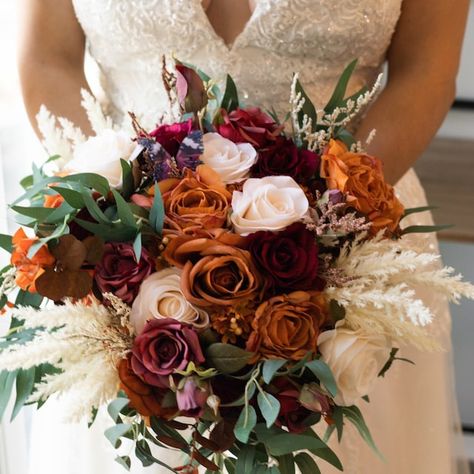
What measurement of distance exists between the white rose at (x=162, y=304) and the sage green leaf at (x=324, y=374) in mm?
100

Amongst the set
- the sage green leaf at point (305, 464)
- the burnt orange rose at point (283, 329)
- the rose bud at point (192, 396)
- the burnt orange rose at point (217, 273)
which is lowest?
the sage green leaf at point (305, 464)

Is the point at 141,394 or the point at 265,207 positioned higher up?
the point at 265,207

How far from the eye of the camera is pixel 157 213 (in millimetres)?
683

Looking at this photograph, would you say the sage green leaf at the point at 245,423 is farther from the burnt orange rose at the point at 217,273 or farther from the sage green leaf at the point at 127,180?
the sage green leaf at the point at 127,180

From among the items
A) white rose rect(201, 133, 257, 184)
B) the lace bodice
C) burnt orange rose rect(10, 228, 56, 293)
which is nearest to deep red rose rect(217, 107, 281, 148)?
white rose rect(201, 133, 257, 184)

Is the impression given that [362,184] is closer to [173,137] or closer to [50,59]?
[173,137]

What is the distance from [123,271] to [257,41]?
0.53 m

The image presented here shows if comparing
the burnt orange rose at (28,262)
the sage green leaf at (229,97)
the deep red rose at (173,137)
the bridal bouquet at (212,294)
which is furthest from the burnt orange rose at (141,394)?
the sage green leaf at (229,97)

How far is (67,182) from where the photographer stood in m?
0.71

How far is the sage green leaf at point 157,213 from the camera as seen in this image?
26.5 inches

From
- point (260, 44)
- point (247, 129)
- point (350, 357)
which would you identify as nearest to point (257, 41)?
point (260, 44)

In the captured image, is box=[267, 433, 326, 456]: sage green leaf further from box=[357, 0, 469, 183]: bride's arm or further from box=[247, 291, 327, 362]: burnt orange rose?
box=[357, 0, 469, 183]: bride's arm

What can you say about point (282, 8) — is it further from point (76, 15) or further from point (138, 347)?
point (138, 347)

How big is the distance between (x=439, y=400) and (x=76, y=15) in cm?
84
